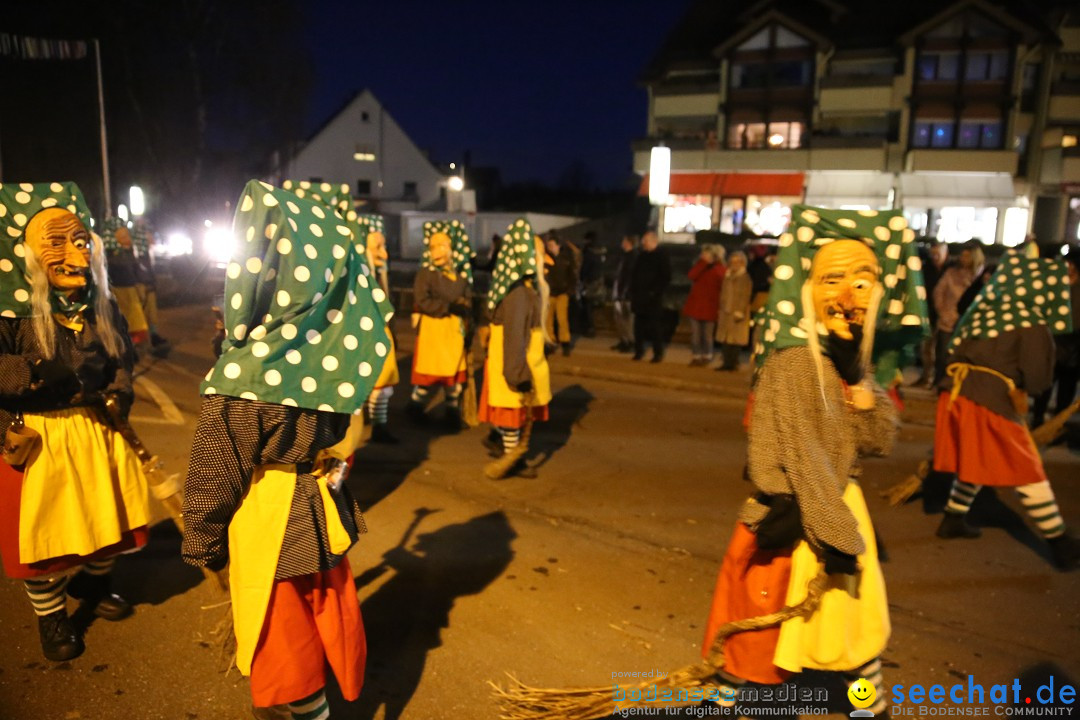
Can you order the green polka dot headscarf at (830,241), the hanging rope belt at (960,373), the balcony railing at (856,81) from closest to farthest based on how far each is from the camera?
the green polka dot headscarf at (830,241)
the hanging rope belt at (960,373)
the balcony railing at (856,81)

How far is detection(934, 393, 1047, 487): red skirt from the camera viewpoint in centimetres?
496

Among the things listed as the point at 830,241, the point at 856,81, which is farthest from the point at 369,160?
the point at 830,241

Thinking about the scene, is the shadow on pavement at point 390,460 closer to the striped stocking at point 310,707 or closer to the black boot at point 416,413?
the black boot at point 416,413

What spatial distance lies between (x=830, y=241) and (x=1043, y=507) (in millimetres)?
3466

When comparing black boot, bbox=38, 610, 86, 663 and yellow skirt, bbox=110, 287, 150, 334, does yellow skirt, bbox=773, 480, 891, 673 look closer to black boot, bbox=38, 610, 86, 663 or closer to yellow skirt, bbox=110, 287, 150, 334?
black boot, bbox=38, 610, 86, 663

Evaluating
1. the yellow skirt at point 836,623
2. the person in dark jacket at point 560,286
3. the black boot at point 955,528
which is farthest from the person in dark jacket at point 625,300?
the yellow skirt at point 836,623

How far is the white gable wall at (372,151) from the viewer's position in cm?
4725

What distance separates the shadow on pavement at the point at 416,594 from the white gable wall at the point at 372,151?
43011 millimetres

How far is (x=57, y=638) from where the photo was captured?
375cm

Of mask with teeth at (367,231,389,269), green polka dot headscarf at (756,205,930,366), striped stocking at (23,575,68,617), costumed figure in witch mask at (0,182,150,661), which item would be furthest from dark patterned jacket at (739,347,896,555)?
mask with teeth at (367,231,389,269)

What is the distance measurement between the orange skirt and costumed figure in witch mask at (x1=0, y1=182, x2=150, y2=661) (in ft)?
5.39

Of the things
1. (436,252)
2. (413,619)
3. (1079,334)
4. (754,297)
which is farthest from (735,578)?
(754,297)

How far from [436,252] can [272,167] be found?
31.7 metres

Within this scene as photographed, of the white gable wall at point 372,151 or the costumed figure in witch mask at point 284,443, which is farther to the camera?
the white gable wall at point 372,151
